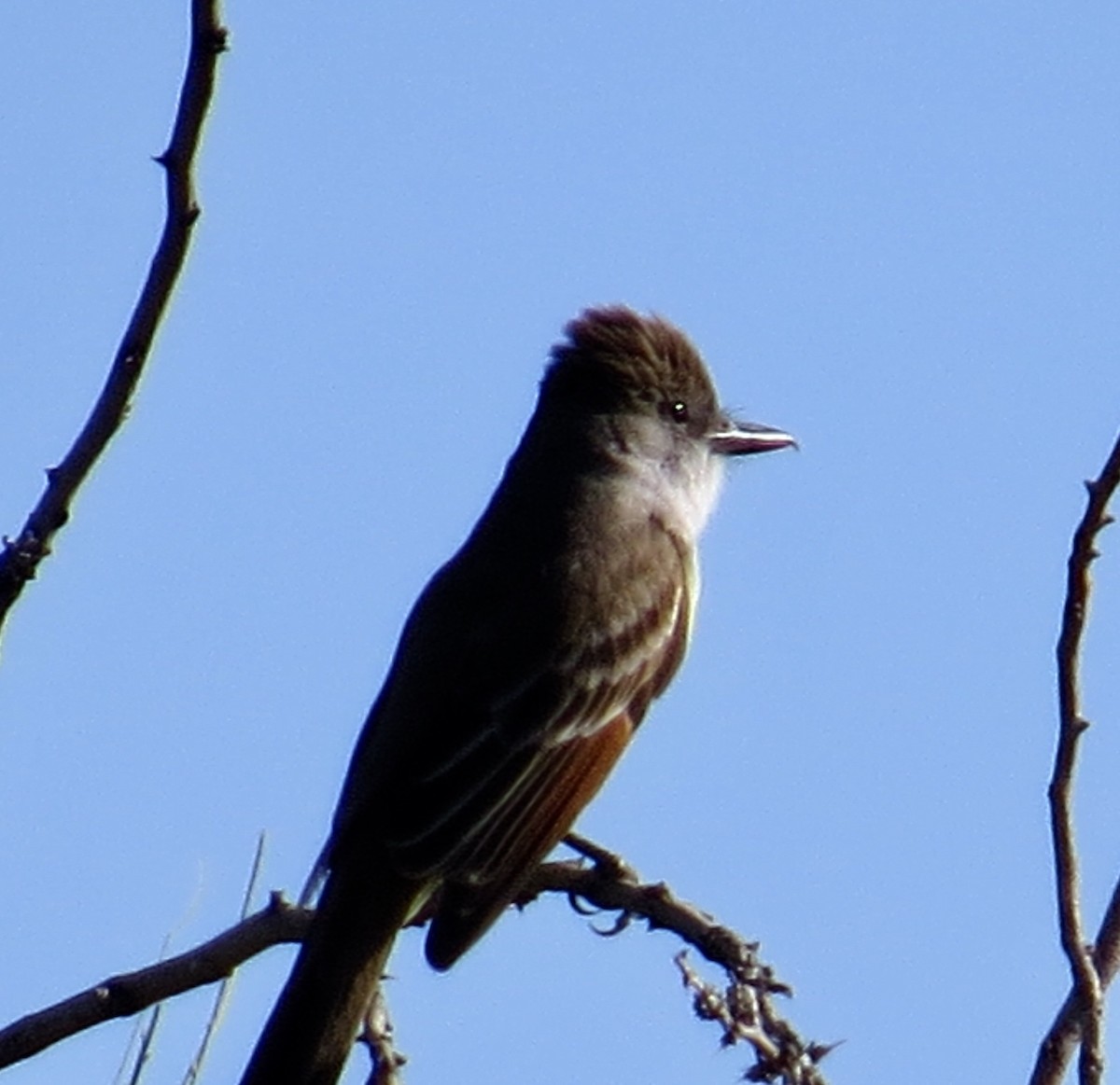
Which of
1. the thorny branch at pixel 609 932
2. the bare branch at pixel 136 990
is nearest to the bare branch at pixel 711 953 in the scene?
the thorny branch at pixel 609 932

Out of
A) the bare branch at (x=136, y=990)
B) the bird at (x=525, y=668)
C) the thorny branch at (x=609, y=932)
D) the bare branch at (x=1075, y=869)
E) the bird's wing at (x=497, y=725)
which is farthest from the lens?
the bird's wing at (x=497, y=725)

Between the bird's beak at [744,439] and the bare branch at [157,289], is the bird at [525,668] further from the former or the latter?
the bare branch at [157,289]

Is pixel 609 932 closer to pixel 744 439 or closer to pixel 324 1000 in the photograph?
pixel 324 1000

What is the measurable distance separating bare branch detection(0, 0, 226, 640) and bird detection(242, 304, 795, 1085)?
1794mm

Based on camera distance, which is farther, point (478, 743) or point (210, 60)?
point (478, 743)

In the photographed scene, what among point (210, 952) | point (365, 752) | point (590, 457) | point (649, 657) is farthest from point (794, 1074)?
point (590, 457)

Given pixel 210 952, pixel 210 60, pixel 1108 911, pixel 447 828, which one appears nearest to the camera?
pixel 210 60

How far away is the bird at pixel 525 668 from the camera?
497 centimetres

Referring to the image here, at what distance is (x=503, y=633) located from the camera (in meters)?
5.73

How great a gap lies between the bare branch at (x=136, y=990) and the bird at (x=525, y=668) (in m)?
0.47

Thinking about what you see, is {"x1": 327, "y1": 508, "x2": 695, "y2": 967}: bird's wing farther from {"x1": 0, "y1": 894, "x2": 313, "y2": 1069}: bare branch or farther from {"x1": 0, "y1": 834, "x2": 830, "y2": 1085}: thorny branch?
{"x1": 0, "y1": 894, "x2": 313, "y2": 1069}: bare branch

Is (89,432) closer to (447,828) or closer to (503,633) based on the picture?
(447,828)

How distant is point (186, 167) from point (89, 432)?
36 centimetres

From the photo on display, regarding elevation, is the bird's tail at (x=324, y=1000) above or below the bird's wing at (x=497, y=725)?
below
